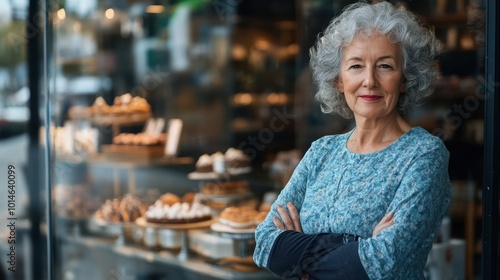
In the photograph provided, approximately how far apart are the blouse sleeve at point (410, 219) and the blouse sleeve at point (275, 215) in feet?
1.09

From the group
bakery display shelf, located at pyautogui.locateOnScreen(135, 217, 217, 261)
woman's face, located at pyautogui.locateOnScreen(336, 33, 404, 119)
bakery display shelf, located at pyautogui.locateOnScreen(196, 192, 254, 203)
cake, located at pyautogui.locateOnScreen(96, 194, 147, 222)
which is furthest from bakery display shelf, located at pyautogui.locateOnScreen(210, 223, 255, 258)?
woman's face, located at pyautogui.locateOnScreen(336, 33, 404, 119)

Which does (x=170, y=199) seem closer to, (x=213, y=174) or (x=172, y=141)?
(x=213, y=174)

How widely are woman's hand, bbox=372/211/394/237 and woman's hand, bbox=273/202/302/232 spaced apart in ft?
0.98

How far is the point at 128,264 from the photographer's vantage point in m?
4.49

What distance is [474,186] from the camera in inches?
209

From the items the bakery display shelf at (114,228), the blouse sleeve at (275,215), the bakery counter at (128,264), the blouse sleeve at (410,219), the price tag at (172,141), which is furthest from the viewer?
the price tag at (172,141)

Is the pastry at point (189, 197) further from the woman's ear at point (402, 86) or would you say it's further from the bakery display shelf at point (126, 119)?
the woman's ear at point (402, 86)

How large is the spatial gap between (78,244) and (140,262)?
767mm

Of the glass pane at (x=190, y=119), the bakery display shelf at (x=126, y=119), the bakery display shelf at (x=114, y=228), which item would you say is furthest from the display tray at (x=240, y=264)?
the bakery display shelf at (x=126, y=119)

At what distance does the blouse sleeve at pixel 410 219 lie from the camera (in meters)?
1.68

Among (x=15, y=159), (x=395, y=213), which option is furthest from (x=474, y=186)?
(x=395, y=213)

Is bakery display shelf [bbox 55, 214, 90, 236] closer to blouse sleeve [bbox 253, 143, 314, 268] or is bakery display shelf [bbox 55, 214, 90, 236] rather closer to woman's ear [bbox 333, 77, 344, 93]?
blouse sleeve [bbox 253, 143, 314, 268]

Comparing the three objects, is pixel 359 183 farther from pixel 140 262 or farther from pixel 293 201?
pixel 140 262

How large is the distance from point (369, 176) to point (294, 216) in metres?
0.28
